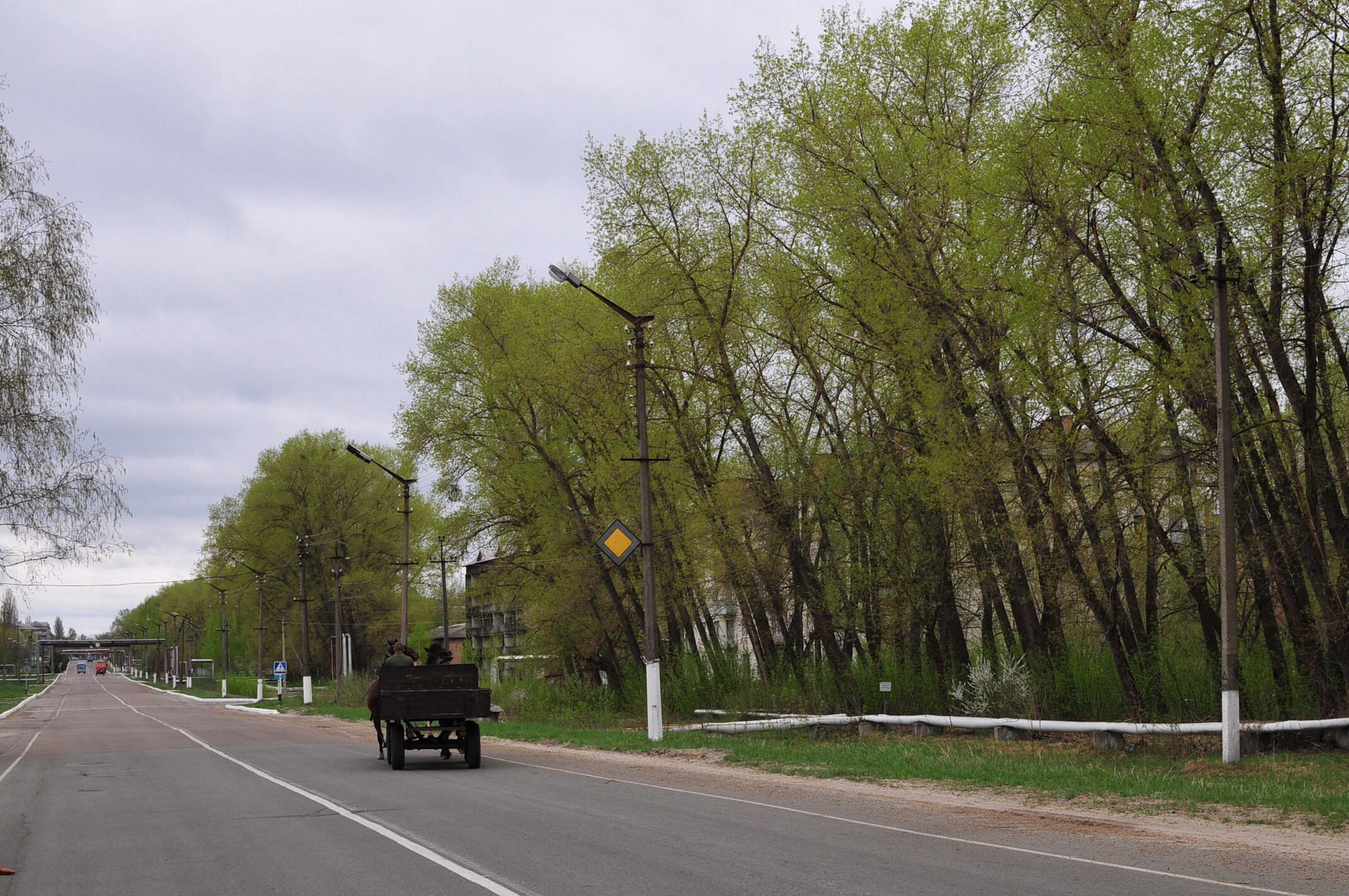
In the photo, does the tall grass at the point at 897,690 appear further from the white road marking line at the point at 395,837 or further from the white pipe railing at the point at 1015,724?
the white road marking line at the point at 395,837

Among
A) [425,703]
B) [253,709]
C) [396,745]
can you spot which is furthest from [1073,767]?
[253,709]

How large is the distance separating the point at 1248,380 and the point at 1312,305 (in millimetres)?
1564

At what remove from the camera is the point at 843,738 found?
78.7 ft

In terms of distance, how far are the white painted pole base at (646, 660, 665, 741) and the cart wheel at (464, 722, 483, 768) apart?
5003mm

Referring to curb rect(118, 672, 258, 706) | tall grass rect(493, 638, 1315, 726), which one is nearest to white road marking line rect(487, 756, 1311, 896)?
tall grass rect(493, 638, 1315, 726)

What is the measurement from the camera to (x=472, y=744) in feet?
61.1

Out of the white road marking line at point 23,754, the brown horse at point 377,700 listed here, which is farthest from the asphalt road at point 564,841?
the white road marking line at point 23,754

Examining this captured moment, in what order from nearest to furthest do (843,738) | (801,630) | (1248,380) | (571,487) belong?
(1248,380) → (843,738) → (801,630) → (571,487)

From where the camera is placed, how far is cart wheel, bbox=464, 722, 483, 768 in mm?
18578

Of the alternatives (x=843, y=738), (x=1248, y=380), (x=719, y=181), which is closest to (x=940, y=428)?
(x=1248, y=380)

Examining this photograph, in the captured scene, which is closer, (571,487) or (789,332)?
(789,332)

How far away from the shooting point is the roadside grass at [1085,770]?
1206 centimetres

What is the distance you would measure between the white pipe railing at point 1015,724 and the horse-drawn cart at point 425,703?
8.92 metres

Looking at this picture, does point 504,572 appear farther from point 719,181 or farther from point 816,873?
point 816,873
